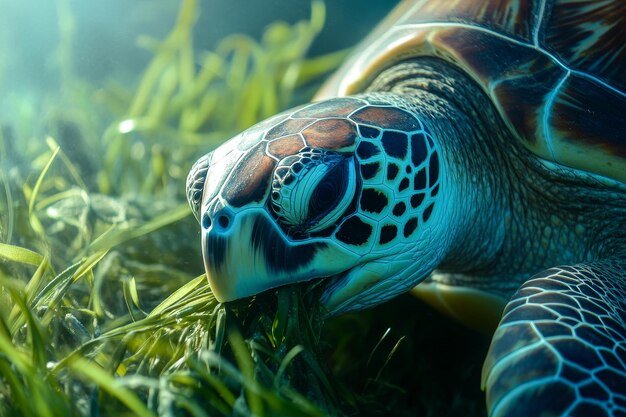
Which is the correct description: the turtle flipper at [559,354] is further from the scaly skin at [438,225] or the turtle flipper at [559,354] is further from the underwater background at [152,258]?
the underwater background at [152,258]

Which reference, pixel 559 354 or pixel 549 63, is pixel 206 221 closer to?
pixel 559 354

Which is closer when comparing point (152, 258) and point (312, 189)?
point (312, 189)

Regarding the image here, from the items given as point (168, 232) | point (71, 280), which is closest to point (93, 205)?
point (168, 232)

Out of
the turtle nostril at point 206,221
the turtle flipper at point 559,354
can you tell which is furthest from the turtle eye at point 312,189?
the turtle flipper at point 559,354

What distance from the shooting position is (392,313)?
151 centimetres

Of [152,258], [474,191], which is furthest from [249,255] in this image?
[152,258]

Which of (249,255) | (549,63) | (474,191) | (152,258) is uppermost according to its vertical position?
(549,63)

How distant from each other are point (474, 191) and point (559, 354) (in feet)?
1.89

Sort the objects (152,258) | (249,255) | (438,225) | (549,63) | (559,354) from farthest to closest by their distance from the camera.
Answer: (152,258) < (549,63) < (438,225) < (249,255) < (559,354)

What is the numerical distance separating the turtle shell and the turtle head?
0.26m

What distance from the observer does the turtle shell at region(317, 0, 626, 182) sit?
120cm

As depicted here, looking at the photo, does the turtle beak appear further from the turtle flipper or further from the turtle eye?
the turtle flipper

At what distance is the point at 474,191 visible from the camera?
1338 mm

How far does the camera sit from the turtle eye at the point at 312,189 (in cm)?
97
